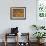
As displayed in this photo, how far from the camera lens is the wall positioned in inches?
287

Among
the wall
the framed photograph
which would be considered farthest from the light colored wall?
the framed photograph

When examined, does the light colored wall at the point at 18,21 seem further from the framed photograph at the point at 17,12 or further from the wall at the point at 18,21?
the framed photograph at the point at 17,12

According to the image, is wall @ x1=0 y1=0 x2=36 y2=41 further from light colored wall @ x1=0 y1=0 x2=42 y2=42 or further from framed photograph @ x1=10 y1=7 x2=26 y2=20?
framed photograph @ x1=10 y1=7 x2=26 y2=20

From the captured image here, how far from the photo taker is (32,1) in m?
7.34

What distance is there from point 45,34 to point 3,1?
232 centimetres

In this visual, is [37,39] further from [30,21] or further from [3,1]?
[3,1]

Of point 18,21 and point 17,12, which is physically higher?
point 17,12

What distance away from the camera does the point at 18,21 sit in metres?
7.38

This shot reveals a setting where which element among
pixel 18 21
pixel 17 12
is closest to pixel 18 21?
pixel 18 21

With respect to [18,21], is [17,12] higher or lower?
higher

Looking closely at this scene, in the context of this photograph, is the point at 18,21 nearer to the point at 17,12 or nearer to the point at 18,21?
the point at 18,21

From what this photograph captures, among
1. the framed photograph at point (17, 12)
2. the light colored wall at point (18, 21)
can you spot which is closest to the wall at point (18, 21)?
the light colored wall at point (18, 21)

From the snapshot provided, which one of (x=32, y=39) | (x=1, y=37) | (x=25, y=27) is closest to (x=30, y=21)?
(x=25, y=27)

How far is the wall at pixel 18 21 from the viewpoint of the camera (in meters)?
7.30
